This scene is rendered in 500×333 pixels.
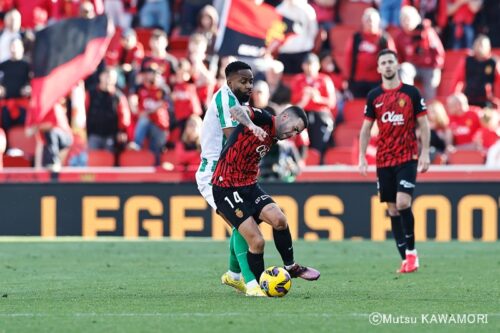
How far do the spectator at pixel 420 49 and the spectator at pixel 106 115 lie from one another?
466 cm

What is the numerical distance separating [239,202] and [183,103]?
32.6ft

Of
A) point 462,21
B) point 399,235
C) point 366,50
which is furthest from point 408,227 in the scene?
point 462,21

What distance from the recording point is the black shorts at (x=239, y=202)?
32.7 ft

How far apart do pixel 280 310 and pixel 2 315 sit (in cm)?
197

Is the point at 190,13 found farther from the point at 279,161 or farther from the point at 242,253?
the point at 242,253

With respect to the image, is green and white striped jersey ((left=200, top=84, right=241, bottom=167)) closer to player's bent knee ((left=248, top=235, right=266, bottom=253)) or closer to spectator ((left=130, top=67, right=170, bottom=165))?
player's bent knee ((left=248, top=235, right=266, bottom=253))

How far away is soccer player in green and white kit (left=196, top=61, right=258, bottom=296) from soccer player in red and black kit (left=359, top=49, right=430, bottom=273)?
2.75m

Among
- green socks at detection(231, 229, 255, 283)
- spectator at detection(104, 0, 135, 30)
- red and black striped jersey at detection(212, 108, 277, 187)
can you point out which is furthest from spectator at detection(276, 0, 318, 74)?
red and black striped jersey at detection(212, 108, 277, 187)

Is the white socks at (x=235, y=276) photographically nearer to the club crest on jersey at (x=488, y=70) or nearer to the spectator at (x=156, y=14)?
the club crest on jersey at (x=488, y=70)

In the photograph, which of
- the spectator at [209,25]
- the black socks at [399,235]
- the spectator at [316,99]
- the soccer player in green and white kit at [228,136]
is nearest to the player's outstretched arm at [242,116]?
the soccer player in green and white kit at [228,136]

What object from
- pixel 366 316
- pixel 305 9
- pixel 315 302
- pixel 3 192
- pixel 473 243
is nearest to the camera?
pixel 366 316

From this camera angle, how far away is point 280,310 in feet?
29.2

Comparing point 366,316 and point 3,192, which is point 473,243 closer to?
point 3,192

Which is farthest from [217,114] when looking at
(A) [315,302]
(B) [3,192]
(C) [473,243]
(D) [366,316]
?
(B) [3,192]
